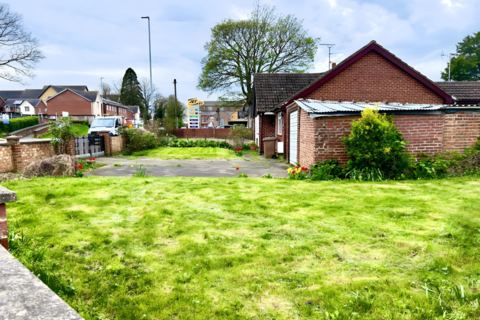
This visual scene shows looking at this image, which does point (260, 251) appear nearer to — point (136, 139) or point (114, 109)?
point (136, 139)

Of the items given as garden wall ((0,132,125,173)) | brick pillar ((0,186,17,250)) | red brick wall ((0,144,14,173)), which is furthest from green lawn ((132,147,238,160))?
brick pillar ((0,186,17,250))

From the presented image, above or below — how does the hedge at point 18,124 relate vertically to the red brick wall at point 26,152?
above

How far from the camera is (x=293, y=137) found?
1341cm

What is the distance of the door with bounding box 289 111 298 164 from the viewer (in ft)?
42.0

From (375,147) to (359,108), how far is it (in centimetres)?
208

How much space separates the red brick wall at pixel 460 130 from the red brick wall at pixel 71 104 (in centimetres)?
6228

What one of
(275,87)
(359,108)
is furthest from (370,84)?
(275,87)

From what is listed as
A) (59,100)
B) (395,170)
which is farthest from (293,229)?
(59,100)

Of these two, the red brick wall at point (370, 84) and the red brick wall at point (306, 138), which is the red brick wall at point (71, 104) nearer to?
the red brick wall at point (370, 84)

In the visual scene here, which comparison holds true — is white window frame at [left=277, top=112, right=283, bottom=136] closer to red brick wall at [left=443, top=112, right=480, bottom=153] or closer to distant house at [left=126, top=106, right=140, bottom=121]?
red brick wall at [left=443, top=112, right=480, bottom=153]

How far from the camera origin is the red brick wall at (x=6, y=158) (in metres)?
9.80

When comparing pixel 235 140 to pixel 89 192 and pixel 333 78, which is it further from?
pixel 89 192

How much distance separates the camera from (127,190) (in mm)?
7027

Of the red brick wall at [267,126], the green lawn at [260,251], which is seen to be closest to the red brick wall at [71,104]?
the red brick wall at [267,126]
